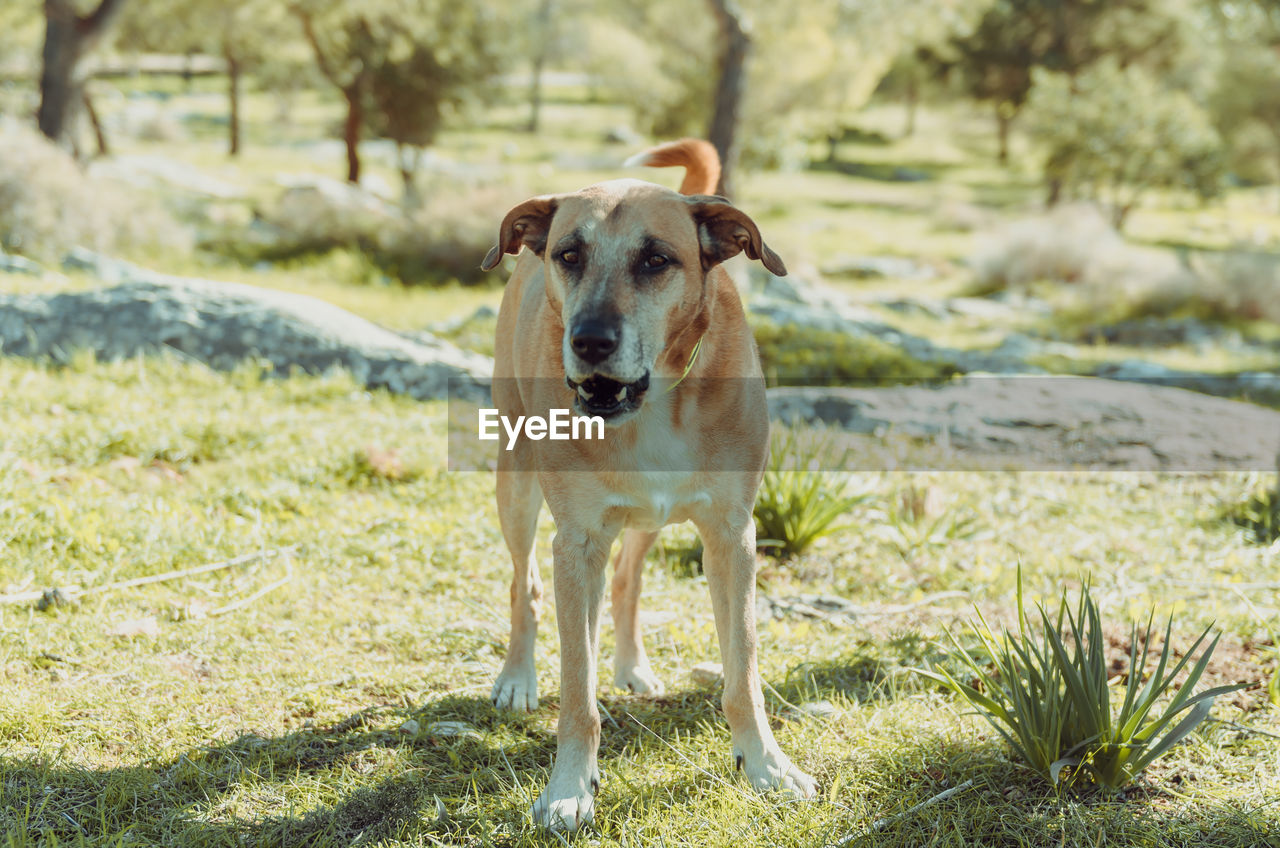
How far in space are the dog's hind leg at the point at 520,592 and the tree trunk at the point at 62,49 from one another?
12040 mm

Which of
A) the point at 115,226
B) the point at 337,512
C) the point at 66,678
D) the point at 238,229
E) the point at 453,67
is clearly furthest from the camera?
the point at 453,67

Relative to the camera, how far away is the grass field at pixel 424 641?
8.91 feet

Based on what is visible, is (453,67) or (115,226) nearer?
(115,226)

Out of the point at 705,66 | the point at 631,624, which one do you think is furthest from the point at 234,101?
the point at 631,624

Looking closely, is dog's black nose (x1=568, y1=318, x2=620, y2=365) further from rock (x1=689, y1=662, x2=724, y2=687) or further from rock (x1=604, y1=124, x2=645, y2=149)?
rock (x1=604, y1=124, x2=645, y2=149)

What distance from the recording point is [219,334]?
6977mm

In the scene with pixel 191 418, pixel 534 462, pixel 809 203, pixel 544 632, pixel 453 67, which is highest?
pixel 453 67

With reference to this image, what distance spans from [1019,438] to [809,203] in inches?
920

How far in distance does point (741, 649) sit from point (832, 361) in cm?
632


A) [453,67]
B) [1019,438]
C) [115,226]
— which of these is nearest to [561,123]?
[453,67]

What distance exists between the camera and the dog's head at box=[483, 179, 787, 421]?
260cm

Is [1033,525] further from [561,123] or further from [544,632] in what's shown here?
[561,123]

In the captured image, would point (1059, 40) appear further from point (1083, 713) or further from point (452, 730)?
point (452, 730)

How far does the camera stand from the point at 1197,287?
49.3 ft
